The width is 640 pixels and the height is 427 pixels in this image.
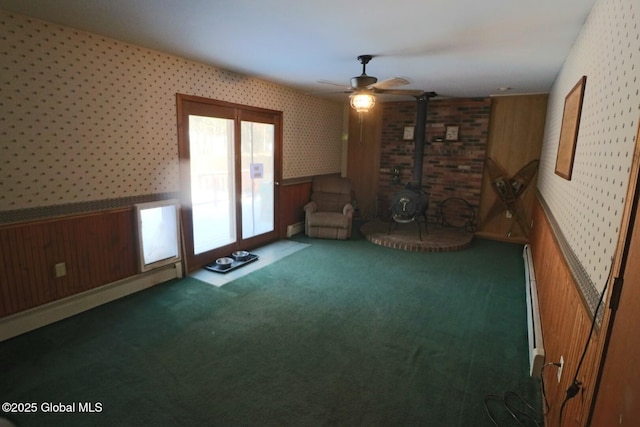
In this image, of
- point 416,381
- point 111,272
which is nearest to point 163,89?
point 111,272

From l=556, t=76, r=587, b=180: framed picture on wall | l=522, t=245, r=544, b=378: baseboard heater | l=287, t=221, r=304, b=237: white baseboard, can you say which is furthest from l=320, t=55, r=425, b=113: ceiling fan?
l=287, t=221, r=304, b=237: white baseboard

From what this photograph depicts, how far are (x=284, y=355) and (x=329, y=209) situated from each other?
11.8 ft

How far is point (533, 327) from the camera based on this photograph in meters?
2.63

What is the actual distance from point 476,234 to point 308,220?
288 cm

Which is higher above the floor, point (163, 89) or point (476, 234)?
point (163, 89)

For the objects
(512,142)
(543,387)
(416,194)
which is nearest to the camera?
(543,387)

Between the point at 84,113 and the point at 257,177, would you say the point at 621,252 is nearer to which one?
the point at 84,113

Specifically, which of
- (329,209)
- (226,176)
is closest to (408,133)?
(329,209)

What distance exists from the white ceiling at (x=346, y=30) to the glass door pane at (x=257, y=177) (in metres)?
1.03

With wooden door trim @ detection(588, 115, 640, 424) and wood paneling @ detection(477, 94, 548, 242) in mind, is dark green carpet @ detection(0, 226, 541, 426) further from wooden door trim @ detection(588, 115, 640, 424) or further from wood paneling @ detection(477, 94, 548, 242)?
wood paneling @ detection(477, 94, 548, 242)

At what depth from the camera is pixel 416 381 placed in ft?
7.17

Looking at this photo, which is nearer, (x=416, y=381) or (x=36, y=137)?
(x=416, y=381)

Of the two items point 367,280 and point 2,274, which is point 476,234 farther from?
point 2,274

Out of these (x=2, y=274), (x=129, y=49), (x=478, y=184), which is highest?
(x=129, y=49)
